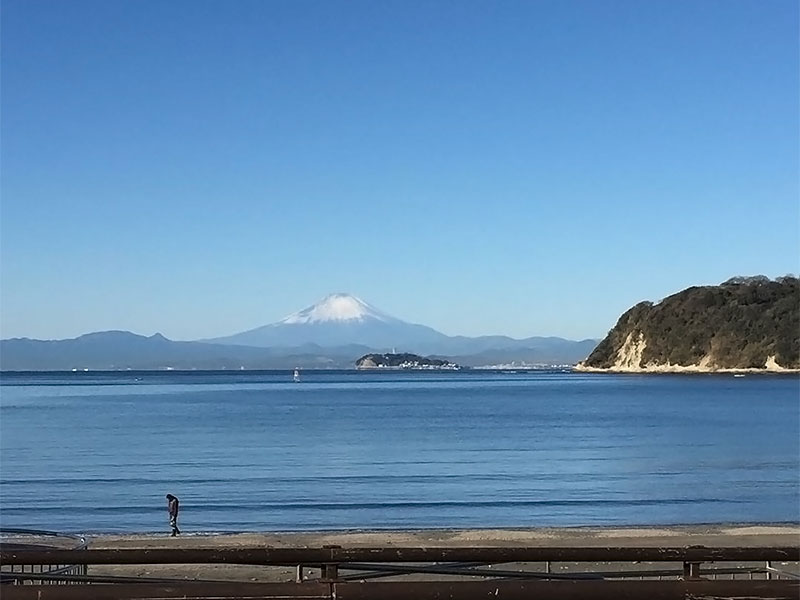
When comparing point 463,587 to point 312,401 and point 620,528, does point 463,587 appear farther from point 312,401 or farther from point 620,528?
point 312,401

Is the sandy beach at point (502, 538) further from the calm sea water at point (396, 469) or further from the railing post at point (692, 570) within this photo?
the railing post at point (692, 570)

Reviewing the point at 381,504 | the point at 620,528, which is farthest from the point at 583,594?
the point at 381,504

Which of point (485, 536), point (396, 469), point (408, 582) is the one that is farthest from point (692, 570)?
point (396, 469)

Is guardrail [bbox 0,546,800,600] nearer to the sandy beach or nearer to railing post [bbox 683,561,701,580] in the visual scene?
railing post [bbox 683,561,701,580]

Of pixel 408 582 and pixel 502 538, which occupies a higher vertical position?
pixel 408 582

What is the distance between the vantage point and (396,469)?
1716 inches

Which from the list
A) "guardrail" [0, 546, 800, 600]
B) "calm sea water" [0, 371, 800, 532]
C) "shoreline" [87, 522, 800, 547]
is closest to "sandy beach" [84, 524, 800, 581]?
"shoreline" [87, 522, 800, 547]

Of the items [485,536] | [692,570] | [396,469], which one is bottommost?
[396,469]

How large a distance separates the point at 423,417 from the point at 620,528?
63033 mm

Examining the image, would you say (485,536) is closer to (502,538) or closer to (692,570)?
(502,538)

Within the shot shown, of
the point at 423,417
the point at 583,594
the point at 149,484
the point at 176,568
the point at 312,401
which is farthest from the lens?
the point at 312,401

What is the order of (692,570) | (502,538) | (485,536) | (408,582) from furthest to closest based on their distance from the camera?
(485,536) < (502,538) < (692,570) < (408,582)

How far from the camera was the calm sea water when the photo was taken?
29.5 metres

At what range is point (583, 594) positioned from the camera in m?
4.09
